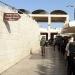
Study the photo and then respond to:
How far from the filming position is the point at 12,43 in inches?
789

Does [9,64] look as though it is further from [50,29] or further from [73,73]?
[50,29]

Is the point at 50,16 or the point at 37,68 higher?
the point at 50,16

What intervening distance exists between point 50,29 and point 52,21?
263 centimetres

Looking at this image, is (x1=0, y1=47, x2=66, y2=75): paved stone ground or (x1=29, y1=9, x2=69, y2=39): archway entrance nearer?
(x1=0, y1=47, x2=66, y2=75): paved stone ground

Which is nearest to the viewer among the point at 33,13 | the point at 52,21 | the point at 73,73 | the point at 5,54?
the point at 73,73

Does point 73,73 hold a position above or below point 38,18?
below

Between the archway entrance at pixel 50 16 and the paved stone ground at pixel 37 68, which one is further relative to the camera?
the archway entrance at pixel 50 16

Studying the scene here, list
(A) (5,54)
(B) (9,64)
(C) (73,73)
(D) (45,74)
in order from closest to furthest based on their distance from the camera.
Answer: (C) (73,73) → (D) (45,74) → (A) (5,54) → (B) (9,64)

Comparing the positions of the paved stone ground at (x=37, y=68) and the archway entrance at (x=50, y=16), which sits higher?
the archway entrance at (x=50, y=16)

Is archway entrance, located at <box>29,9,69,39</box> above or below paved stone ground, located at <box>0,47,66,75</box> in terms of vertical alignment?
above

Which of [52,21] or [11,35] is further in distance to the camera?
[52,21]

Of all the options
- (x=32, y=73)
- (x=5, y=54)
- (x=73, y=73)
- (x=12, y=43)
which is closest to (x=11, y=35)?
(x=12, y=43)

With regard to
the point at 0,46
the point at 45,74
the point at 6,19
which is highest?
the point at 6,19

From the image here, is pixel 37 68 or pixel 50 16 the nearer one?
pixel 37 68
